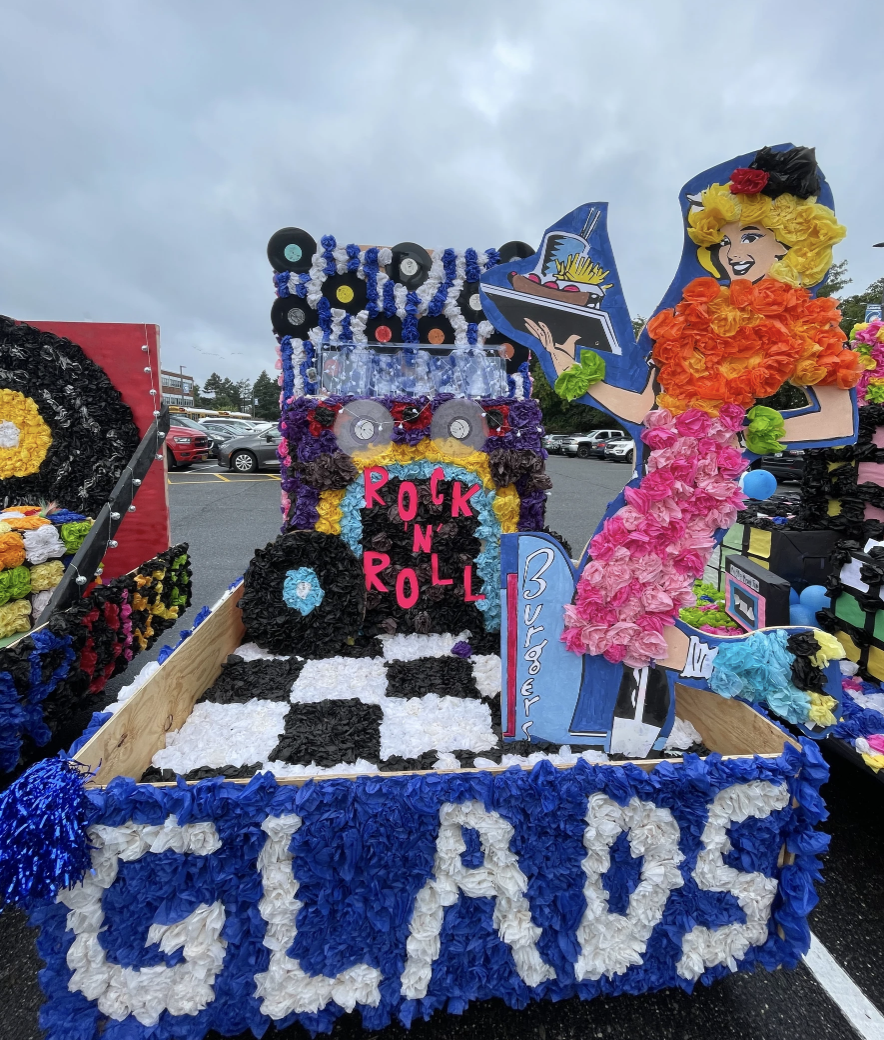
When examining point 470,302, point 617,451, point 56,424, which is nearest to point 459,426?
point 470,302

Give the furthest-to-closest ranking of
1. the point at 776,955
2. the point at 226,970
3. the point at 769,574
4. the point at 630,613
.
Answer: the point at 769,574, the point at 630,613, the point at 776,955, the point at 226,970

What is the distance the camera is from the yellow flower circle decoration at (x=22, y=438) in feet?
9.14

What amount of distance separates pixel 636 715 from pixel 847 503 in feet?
6.20

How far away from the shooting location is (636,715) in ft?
5.92

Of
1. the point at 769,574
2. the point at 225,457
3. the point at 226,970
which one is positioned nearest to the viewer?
the point at 226,970

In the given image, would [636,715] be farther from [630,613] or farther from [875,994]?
[875,994]

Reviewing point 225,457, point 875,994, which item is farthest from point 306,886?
point 225,457

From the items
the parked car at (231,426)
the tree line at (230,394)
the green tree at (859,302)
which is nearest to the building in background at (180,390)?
the tree line at (230,394)

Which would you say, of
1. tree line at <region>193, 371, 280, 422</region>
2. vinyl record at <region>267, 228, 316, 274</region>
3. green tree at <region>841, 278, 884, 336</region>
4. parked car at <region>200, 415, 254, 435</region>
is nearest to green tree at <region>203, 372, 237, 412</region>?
tree line at <region>193, 371, 280, 422</region>

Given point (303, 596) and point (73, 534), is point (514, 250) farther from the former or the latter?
point (73, 534)

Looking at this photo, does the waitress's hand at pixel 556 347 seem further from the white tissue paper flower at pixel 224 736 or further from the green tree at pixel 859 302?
the green tree at pixel 859 302

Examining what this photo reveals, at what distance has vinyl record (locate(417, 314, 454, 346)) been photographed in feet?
9.98

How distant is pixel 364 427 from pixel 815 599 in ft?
8.04

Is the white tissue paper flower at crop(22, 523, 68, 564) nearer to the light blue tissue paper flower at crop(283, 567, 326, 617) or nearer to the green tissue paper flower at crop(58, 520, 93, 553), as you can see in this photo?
the green tissue paper flower at crop(58, 520, 93, 553)
